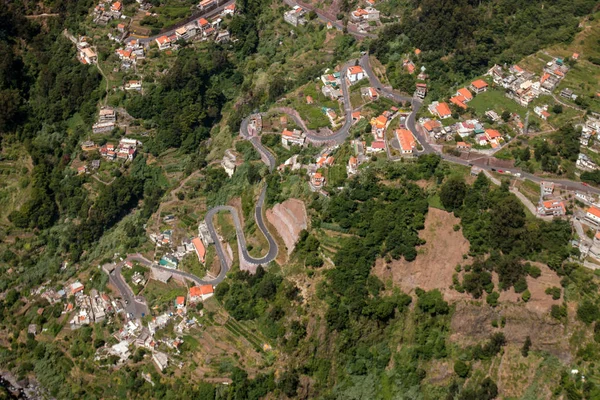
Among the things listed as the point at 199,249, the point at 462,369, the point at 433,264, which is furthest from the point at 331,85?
the point at 462,369

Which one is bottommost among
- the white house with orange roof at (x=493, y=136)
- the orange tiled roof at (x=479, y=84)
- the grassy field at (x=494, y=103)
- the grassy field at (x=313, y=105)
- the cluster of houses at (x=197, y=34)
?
the grassy field at (x=313, y=105)

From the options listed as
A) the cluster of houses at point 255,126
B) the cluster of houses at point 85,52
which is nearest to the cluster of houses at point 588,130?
the cluster of houses at point 255,126

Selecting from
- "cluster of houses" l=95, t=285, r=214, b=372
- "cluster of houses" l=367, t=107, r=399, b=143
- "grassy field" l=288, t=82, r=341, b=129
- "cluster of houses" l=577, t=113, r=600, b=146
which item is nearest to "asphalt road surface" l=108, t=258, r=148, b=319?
"cluster of houses" l=95, t=285, r=214, b=372

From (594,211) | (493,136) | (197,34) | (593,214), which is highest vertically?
(197,34)

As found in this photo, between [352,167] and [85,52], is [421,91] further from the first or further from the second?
[85,52]

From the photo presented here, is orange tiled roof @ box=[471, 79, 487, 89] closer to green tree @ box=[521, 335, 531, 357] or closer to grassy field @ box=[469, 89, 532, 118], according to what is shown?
grassy field @ box=[469, 89, 532, 118]

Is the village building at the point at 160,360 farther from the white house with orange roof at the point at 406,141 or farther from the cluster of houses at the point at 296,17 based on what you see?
the cluster of houses at the point at 296,17
